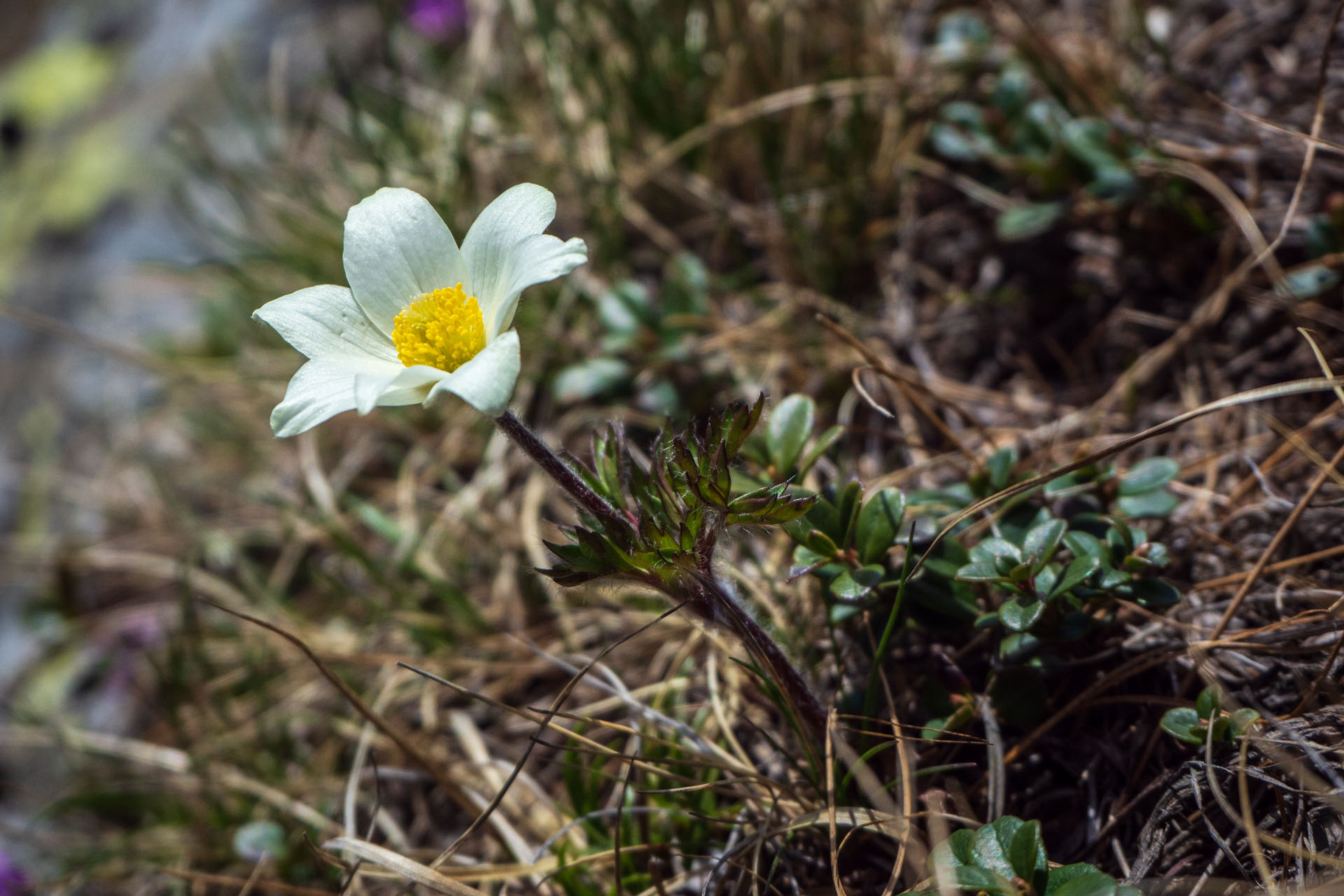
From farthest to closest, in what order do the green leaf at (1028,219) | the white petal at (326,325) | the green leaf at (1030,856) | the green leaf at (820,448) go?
the green leaf at (1028,219)
the green leaf at (820,448)
the white petal at (326,325)
the green leaf at (1030,856)

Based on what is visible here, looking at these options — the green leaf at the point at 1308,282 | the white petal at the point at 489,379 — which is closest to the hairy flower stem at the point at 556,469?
the white petal at the point at 489,379

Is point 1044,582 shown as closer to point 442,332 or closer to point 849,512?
point 849,512

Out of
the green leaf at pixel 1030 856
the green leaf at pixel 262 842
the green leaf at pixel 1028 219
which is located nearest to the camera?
the green leaf at pixel 1030 856

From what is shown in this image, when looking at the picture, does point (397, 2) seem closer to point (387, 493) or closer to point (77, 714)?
point (387, 493)

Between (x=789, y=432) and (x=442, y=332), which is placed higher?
(x=442, y=332)

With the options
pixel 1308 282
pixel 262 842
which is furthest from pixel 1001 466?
pixel 262 842

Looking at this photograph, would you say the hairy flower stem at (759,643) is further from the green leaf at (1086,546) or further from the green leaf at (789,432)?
the green leaf at (1086,546)
